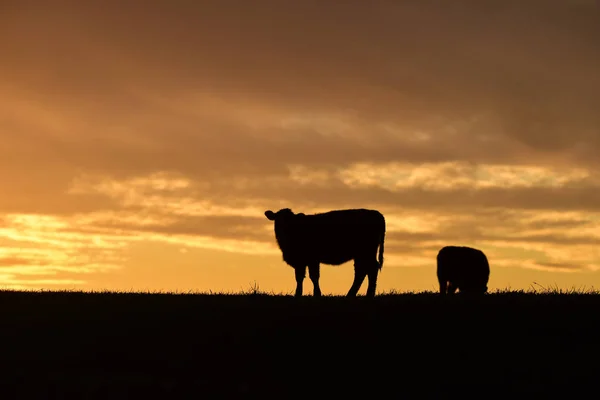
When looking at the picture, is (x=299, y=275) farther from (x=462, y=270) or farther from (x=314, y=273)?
(x=462, y=270)

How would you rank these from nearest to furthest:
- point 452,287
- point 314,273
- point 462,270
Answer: point 314,273 < point 462,270 < point 452,287

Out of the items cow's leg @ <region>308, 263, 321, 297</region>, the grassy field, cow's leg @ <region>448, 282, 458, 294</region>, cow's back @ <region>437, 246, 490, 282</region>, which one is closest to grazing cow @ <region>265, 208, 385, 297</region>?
cow's leg @ <region>308, 263, 321, 297</region>

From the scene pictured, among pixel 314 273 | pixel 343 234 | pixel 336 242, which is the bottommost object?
pixel 314 273

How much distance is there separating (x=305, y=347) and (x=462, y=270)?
16.5 m

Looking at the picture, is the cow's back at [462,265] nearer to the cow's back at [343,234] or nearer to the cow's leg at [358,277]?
the cow's back at [343,234]

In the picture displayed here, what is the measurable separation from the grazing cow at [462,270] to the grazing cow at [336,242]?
17.0 ft

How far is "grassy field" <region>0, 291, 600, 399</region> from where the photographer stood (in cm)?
1458

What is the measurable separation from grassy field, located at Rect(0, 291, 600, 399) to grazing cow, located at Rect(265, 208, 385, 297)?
692 centimetres

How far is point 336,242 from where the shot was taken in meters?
27.8

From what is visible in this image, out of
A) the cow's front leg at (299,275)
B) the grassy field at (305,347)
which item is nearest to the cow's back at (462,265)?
the cow's front leg at (299,275)

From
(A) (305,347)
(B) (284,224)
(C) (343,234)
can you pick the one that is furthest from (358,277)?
(A) (305,347)

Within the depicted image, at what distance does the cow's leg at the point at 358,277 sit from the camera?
26456 millimetres

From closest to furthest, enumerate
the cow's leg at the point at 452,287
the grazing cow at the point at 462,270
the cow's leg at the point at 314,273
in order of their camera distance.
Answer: the cow's leg at the point at 314,273 < the grazing cow at the point at 462,270 < the cow's leg at the point at 452,287

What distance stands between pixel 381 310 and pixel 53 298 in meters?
8.89
